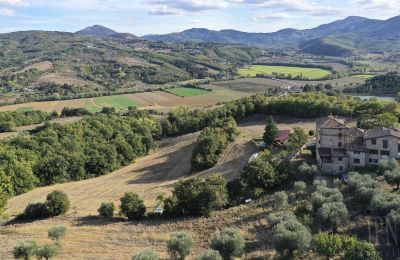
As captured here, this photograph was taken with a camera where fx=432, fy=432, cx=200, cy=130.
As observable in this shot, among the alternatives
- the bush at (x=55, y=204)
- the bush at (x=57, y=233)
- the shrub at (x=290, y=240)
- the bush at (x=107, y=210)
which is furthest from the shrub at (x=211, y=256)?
the bush at (x=55, y=204)

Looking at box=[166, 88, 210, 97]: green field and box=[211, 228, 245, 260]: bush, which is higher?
box=[166, 88, 210, 97]: green field

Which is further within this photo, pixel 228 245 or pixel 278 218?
pixel 278 218

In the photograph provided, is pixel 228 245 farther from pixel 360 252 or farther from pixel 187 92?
pixel 187 92

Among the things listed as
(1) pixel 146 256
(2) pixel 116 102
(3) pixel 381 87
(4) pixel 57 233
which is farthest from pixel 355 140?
(2) pixel 116 102

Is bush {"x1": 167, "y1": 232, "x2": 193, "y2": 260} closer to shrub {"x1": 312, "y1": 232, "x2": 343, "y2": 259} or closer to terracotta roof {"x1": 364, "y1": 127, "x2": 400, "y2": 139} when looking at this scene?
shrub {"x1": 312, "y1": 232, "x2": 343, "y2": 259}

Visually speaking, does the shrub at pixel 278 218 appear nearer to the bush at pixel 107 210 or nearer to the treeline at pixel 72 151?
the bush at pixel 107 210

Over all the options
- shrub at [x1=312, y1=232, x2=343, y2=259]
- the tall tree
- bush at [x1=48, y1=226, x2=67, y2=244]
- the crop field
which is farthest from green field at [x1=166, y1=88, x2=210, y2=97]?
shrub at [x1=312, y1=232, x2=343, y2=259]
